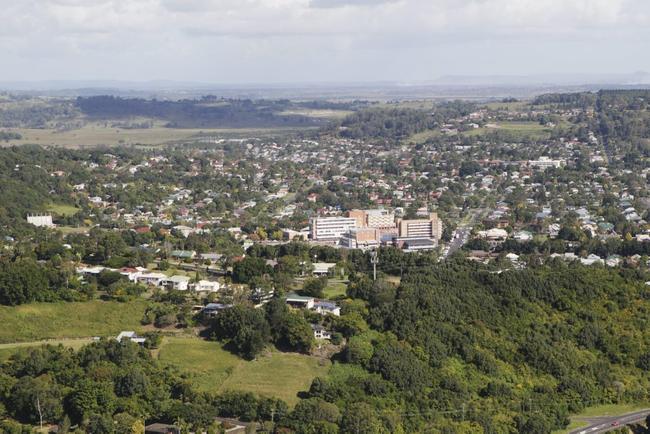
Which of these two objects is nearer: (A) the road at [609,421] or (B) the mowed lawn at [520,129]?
(A) the road at [609,421]

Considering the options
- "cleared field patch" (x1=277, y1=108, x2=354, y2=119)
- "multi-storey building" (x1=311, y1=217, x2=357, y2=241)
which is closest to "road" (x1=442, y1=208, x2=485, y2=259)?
"multi-storey building" (x1=311, y1=217, x2=357, y2=241)

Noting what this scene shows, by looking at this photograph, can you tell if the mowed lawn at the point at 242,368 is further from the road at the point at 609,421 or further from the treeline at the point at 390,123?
the treeline at the point at 390,123

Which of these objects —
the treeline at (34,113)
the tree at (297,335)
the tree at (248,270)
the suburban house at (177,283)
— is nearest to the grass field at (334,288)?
the tree at (248,270)

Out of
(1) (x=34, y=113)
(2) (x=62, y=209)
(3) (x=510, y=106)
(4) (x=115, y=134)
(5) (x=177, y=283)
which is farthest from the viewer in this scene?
(1) (x=34, y=113)

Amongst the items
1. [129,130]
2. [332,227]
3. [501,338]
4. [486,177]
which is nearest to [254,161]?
[486,177]

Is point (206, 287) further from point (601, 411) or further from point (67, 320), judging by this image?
point (601, 411)

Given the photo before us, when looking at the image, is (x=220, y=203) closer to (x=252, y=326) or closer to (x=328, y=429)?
(x=252, y=326)

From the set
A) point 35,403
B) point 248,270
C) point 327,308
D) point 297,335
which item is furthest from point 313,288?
point 35,403
